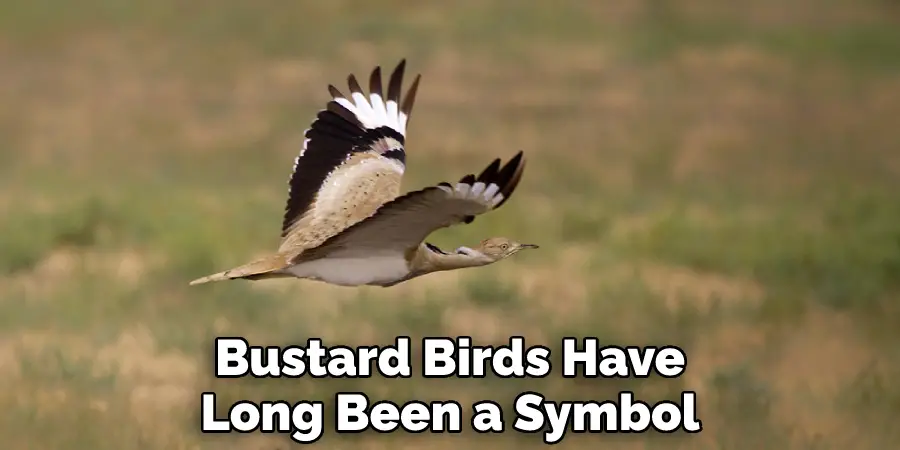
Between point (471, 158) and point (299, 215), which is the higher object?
point (471, 158)

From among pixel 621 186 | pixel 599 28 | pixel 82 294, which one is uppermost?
pixel 599 28

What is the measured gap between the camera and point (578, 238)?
1170cm

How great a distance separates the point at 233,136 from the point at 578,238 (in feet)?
13.8

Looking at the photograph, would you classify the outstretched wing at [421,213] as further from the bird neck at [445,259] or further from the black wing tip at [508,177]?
the bird neck at [445,259]

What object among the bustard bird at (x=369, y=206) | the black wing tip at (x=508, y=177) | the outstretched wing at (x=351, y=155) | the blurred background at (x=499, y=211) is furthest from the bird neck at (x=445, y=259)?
the blurred background at (x=499, y=211)

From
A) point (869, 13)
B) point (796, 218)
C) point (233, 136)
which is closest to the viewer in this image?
point (796, 218)

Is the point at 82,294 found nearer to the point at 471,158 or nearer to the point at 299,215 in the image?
the point at 299,215

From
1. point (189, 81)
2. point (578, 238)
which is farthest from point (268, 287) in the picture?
point (189, 81)

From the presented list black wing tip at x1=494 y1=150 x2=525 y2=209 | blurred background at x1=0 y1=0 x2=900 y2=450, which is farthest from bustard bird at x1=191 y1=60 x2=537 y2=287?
blurred background at x1=0 y1=0 x2=900 y2=450

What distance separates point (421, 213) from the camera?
4824 mm

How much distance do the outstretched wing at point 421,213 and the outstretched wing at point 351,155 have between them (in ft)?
1.68

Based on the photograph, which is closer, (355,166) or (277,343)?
(355,166)

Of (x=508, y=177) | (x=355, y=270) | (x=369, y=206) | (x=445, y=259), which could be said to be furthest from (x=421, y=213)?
(x=369, y=206)

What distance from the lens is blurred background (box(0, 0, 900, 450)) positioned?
8.04m
